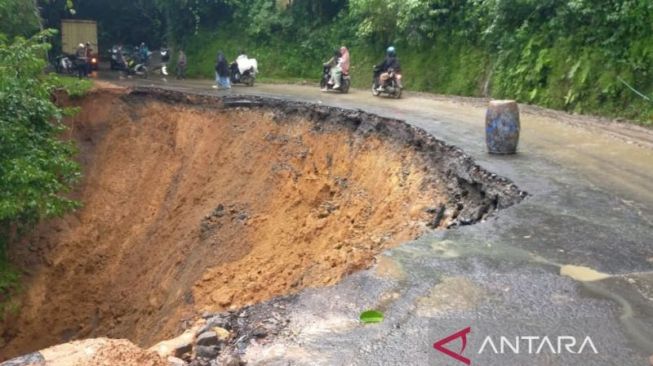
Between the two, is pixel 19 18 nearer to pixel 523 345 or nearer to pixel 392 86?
pixel 392 86

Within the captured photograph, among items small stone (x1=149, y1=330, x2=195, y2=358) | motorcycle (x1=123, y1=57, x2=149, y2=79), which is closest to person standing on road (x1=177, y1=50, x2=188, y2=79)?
motorcycle (x1=123, y1=57, x2=149, y2=79)

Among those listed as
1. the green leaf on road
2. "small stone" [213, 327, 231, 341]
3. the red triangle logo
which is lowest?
"small stone" [213, 327, 231, 341]

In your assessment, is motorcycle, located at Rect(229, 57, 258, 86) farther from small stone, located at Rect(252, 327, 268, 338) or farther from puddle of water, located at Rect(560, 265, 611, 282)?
small stone, located at Rect(252, 327, 268, 338)

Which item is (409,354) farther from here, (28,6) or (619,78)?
(28,6)

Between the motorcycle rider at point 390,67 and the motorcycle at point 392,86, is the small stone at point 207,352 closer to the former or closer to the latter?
the motorcycle at point 392,86

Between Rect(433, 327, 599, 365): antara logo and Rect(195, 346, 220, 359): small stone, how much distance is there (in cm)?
136

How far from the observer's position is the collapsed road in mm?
3584

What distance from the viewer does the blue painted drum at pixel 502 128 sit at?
9.24 m

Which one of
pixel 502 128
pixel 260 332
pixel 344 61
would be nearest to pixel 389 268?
pixel 260 332

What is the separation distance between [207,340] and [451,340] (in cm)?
153

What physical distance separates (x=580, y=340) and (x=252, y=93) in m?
15.5

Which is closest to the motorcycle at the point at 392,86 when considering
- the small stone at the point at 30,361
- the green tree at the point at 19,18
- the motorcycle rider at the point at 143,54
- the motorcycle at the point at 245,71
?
the motorcycle at the point at 245,71

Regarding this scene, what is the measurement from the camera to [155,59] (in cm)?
2973

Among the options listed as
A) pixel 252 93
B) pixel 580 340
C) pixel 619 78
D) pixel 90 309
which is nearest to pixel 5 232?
pixel 90 309
